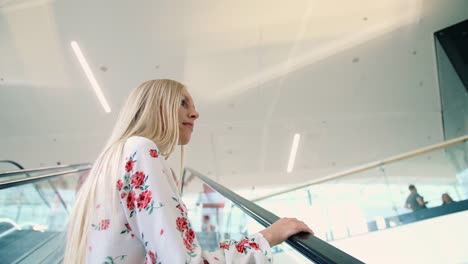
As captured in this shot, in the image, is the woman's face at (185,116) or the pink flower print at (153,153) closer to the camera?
the pink flower print at (153,153)

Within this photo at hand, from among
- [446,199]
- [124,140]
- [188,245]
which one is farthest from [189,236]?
[446,199]

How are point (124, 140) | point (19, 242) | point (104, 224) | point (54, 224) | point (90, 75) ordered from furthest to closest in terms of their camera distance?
point (90, 75), point (54, 224), point (19, 242), point (124, 140), point (104, 224)

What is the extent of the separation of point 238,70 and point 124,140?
5.59 meters

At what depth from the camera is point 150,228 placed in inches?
27.9

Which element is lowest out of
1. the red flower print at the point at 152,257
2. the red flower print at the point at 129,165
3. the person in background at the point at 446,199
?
the red flower print at the point at 152,257

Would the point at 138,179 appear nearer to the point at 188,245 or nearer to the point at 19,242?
the point at 188,245

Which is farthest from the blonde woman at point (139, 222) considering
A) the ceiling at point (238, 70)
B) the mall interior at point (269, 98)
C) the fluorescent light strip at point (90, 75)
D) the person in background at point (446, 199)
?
the fluorescent light strip at point (90, 75)

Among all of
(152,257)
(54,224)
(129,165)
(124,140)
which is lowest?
(152,257)

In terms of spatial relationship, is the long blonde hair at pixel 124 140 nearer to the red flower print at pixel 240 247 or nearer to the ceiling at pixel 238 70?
the red flower print at pixel 240 247

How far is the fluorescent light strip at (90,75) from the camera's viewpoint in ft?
18.4

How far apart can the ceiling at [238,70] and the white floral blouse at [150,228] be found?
4664 millimetres

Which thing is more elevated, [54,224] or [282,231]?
[54,224]

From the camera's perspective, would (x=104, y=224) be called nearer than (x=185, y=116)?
Yes

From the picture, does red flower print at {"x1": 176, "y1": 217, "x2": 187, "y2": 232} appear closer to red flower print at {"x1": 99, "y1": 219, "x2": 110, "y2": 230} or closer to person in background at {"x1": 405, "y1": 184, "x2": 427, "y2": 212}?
red flower print at {"x1": 99, "y1": 219, "x2": 110, "y2": 230}
